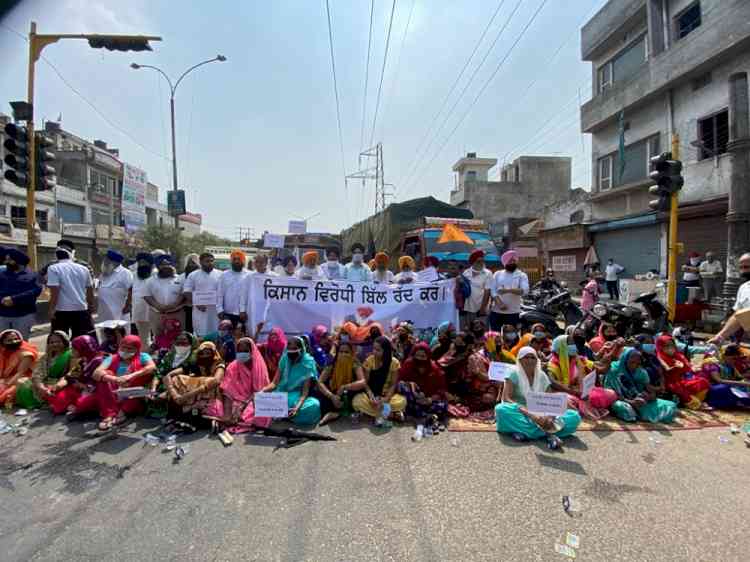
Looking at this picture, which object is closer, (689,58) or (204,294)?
(204,294)

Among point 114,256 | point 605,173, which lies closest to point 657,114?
point 605,173

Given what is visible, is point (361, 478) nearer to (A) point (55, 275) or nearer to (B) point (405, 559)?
(B) point (405, 559)

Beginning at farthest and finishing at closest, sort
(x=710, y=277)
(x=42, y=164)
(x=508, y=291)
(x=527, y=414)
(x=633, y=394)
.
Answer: (x=710, y=277) → (x=42, y=164) → (x=508, y=291) → (x=633, y=394) → (x=527, y=414)

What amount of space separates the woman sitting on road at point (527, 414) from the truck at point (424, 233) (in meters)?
4.74

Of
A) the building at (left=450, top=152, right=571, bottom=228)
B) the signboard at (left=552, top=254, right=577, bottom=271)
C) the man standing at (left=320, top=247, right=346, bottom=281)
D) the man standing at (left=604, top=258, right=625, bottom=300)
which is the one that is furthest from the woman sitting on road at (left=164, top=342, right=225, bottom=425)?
the building at (left=450, top=152, right=571, bottom=228)

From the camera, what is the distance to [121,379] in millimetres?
4465

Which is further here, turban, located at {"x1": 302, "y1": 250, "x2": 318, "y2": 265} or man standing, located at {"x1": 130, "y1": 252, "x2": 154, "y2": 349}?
turban, located at {"x1": 302, "y1": 250, "x2": 318, "y2": 265}

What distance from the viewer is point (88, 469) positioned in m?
3.49

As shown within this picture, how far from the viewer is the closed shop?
15.2 m

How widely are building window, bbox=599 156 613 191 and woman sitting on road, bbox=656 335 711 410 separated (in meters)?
15.3

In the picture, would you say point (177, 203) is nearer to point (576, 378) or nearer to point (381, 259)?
point (381, 259)

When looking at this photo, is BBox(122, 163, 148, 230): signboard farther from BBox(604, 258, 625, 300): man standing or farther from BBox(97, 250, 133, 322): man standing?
BBox(604, 258, 625, 300): man standing

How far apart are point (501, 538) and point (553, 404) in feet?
5.33

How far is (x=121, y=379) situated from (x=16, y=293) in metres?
2.64
